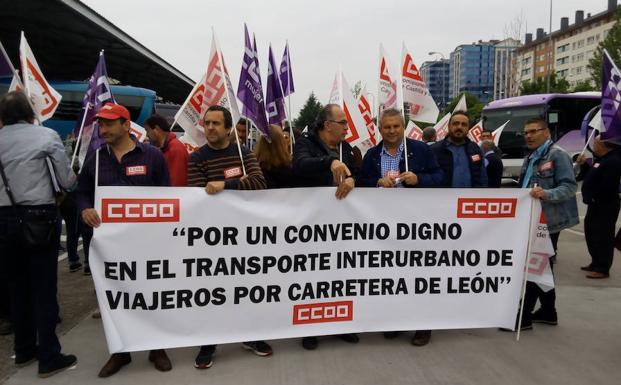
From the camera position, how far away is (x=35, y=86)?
5043 mm

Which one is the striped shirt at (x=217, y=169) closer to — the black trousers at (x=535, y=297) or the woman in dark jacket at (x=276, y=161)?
the woman in dark jacket at (x=276, y=161)

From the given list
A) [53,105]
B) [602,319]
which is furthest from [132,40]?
[602,319]

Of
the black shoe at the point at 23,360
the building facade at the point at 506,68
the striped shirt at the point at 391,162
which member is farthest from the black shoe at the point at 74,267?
the building facade at the point at 506,68

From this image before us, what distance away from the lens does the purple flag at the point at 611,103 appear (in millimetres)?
4176

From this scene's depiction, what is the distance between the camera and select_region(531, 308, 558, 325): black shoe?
4508 millimetres

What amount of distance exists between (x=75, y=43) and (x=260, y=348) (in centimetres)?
2189

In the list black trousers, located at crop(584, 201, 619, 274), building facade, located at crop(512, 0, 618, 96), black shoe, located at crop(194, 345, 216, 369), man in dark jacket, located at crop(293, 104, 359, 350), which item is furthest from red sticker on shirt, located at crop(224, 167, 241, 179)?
building facade, located at crop(512, 0, 618, 96)

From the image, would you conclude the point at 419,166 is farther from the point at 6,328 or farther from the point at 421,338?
the point at 6,328

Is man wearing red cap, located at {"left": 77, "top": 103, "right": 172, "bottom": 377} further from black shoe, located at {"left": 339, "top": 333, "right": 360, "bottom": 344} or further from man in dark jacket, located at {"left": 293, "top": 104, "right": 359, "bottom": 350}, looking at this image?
black shoe, located at {"left": 339, "top": 333, "right": 360, "bottom": 344}

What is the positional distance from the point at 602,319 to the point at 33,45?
970 inches

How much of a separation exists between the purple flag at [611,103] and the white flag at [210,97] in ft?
9.91

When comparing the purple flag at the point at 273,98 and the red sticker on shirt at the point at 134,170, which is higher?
the purple flag at the point at 273,98

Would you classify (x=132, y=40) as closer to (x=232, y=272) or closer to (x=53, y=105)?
(x=53, y=105)

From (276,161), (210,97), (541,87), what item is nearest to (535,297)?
(276,161)
